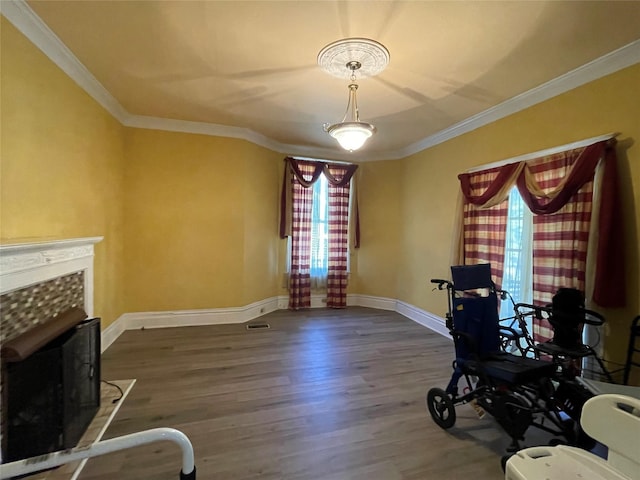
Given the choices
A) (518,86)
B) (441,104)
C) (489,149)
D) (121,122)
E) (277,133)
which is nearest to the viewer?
(518,86)

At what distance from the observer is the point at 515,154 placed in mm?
3156

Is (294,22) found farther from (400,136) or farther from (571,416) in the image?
(571,416)

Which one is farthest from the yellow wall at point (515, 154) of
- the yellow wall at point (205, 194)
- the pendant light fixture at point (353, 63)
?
the pendant light fixture at point (353, 63)

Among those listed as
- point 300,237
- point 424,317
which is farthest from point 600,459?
point 300,237

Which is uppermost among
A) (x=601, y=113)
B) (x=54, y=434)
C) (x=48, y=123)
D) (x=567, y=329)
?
(x=601, y=113)

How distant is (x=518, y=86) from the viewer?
110 inches

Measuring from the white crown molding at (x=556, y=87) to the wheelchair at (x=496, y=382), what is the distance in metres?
1.78

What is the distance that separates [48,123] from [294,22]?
6.54ft

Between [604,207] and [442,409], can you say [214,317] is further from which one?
[604,207]

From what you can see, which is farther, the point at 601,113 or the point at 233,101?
the point at 233,101

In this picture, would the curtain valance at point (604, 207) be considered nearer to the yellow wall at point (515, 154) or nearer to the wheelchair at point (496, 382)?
the yellow wall at point (515, 154)

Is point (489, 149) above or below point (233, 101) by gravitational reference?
below

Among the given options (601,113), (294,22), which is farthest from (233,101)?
(601,113)

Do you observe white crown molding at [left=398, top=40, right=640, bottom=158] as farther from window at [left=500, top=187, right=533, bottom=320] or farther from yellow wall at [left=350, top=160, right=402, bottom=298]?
yellow wall at [left=350, top=160, right=402, bottom=298]
